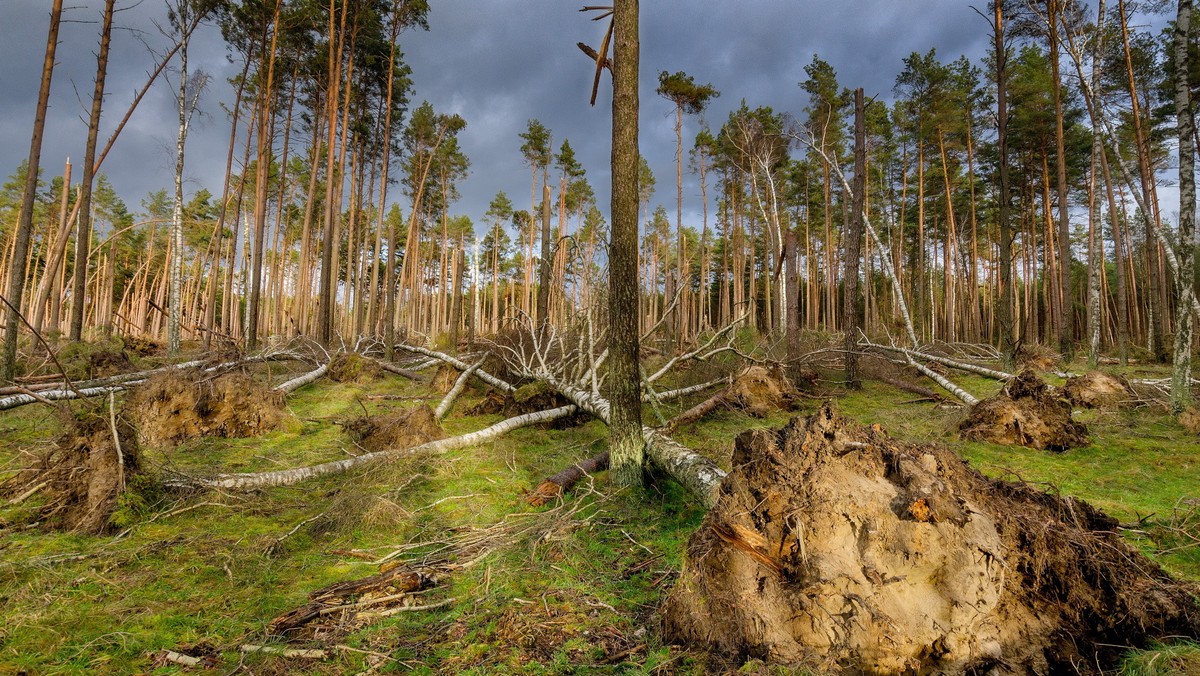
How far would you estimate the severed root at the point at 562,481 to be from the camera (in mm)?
4121

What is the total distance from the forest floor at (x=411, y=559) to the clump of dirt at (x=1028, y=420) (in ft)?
0.83

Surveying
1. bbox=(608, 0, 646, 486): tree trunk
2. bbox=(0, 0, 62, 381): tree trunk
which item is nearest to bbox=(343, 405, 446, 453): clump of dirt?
bbox=(608, 0, 646, 486): tree trunk

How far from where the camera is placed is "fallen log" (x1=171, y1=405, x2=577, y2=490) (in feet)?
13.0

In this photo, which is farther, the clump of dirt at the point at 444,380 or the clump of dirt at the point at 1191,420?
the clump of dirt at the point at 444,380

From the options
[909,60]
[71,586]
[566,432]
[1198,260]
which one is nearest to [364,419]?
[566,432]

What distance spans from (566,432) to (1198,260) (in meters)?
9.06

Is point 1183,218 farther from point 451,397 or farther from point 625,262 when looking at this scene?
point 451,397

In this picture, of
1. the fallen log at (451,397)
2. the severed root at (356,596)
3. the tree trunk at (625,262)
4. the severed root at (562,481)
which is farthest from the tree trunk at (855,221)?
the severed root at (356,596)

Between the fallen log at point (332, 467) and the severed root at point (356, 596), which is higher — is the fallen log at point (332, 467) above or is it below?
above

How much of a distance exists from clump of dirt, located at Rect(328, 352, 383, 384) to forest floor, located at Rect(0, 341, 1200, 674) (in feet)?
14.0

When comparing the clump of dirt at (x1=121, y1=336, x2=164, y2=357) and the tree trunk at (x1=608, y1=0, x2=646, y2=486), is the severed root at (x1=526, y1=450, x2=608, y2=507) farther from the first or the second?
the clump of dirt at (x1=121, y1=336, x2=164, y2=357)

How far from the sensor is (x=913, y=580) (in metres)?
1.96

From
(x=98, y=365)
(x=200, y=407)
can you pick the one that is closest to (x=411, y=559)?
(x=200, y=407)

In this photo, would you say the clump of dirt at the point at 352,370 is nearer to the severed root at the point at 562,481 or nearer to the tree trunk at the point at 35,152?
the tree trunk at the point at 35,152
